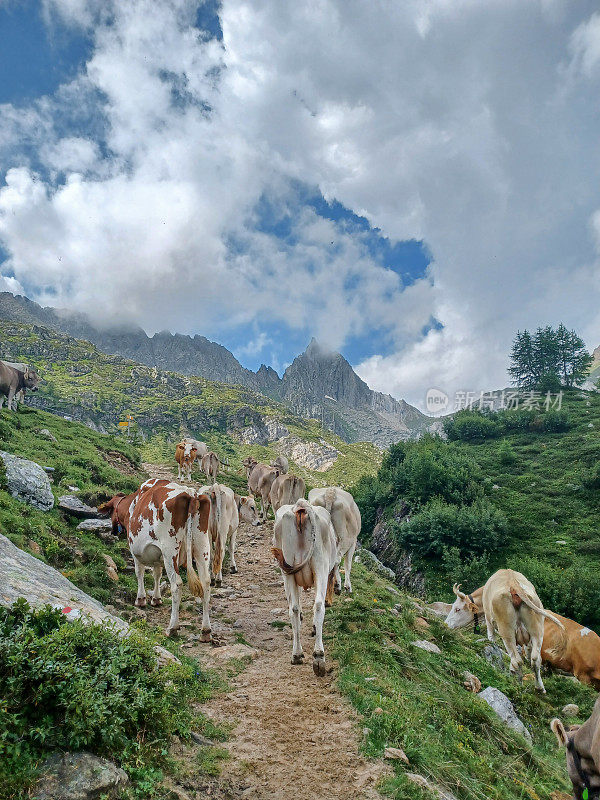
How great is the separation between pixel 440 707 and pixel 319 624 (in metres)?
2.05

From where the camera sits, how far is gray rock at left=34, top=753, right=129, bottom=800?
281 centimetres

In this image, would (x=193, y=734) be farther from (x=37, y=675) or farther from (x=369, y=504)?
(x=369, y=504)

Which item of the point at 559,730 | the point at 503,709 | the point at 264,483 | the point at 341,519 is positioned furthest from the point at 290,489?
the point at 559,730

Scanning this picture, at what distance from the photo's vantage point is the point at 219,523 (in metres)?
10.0

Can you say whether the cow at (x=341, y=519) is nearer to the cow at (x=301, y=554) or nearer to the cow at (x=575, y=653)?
Result: the cow at (x=301, y=554)

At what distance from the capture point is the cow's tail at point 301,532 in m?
6.94

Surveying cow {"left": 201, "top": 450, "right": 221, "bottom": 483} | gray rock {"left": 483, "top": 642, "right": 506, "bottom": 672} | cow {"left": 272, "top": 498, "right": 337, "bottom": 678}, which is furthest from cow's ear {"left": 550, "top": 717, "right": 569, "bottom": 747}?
cow {"left": 201, "top": 450, "right": 221, "bottom": 483}

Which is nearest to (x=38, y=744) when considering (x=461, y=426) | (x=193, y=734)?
(x=193, y=734)

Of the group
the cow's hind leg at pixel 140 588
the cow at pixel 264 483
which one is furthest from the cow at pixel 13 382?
the cow's hind leg at pixel 140 588

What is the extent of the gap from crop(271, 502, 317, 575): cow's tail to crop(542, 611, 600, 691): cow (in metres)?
8.17

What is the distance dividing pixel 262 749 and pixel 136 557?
5114mm

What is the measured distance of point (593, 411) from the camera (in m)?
53.5

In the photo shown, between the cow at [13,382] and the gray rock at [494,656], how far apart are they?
23.3 meters

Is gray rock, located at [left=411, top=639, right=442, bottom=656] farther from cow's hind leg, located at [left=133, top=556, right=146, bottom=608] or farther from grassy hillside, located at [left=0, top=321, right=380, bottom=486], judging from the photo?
grassy hillside, located at [left=0, top=321, right=380, bottom=486]
